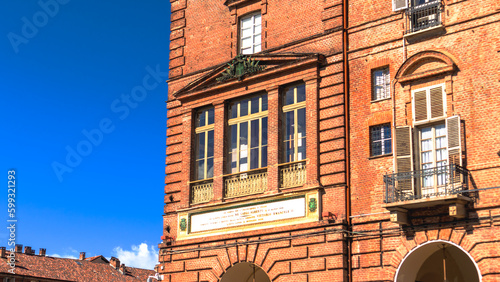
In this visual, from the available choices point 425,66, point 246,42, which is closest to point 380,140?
point 425,66

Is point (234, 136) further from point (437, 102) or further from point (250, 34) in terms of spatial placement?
point (437, 102)

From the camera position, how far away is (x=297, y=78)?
2480cm

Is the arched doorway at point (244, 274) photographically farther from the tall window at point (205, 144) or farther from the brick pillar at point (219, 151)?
the tall window at point (205, 144)

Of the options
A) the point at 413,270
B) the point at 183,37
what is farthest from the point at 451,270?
the point at 183,37

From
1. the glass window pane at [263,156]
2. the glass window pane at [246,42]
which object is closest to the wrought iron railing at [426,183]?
the glass window pane at [263,156]

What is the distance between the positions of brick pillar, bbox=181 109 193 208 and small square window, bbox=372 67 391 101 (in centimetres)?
767

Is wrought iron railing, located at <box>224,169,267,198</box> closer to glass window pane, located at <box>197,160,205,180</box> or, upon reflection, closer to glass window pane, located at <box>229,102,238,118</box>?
glass window pane, located at <box>197,160,205,180</box>

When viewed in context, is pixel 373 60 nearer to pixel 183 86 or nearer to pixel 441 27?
pixel 441 27

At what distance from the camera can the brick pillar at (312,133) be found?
23.6 metres

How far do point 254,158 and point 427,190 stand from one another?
6.95 m

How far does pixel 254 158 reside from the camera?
25.8 m

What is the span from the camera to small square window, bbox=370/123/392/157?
22.6m

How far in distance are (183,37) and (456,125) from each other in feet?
41.8

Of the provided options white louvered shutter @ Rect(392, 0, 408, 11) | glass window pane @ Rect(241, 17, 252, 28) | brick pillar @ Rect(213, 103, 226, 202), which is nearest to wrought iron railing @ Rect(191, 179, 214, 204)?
brick pillar @ Rect(213, 103, 226, 202)
